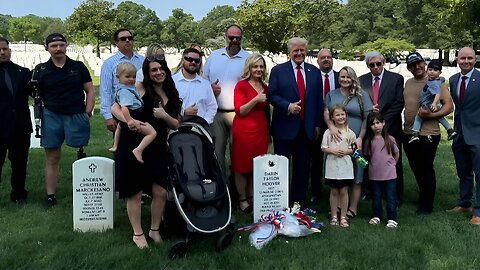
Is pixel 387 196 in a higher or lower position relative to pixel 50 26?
lower

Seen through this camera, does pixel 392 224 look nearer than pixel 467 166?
Yes

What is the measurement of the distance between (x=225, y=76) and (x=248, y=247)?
87.8 inches

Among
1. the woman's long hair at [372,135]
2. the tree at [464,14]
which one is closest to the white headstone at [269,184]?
the woman's long hair at [372,135]

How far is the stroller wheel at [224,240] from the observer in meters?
4.76

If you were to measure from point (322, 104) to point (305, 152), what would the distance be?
0.60 metres

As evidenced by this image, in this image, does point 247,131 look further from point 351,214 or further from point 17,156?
point 17,156

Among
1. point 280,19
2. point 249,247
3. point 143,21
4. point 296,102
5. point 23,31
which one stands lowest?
point 249,247

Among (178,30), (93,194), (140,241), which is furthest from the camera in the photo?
(178,30)

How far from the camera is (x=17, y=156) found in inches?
249

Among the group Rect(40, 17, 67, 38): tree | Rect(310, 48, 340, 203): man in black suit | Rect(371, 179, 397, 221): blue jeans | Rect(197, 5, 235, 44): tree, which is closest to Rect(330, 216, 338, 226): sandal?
Rect(371, 179, 397, 221): blue jeans

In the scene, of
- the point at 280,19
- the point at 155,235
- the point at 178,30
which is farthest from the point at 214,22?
the point at 155,235

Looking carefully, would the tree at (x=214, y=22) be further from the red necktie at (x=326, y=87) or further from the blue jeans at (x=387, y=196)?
the blue jeans at (x=387, y=196)

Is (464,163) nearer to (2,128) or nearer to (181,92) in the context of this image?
(181,92)

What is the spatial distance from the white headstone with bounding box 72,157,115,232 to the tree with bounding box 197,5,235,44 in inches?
2945
